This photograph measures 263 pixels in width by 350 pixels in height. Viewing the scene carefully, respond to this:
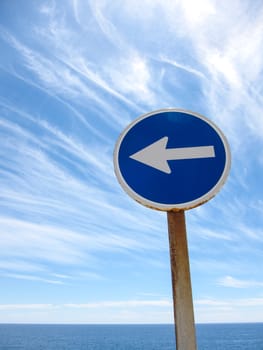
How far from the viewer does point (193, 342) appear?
4.05 feet

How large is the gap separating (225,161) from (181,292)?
0.60 metres

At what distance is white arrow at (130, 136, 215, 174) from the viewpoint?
4.78 feet

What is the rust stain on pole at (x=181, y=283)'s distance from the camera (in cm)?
124

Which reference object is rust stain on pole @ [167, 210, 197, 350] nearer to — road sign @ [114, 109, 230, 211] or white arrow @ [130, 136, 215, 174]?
road sign @ [114, 109, 230, 211]

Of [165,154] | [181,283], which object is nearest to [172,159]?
[165,154]

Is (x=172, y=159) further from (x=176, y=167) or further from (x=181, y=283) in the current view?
(x=181, y=283)

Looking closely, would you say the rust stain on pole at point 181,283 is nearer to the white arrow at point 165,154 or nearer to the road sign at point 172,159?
the road sign at point 172,159

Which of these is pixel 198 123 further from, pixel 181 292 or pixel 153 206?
pixel 181 292

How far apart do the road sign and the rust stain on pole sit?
8 centimetres

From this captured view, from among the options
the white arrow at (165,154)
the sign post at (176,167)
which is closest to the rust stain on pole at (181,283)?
the sign post at (176,167)

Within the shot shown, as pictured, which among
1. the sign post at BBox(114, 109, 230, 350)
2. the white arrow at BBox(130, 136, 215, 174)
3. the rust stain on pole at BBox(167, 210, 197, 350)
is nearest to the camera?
the rust stain on pole at BBox(167, 210, 197, 350)

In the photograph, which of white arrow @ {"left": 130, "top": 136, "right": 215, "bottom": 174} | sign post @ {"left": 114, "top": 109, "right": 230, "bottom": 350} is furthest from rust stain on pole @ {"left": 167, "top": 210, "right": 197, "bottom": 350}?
white arrow @ {"left": 130, "top": 136, "right": 215, "bottom": 174}

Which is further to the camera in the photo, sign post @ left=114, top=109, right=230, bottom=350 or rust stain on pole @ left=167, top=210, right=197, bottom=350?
sign post @ left=114, top=109, right=230, bottom=350

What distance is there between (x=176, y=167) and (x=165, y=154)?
3.1 inches
